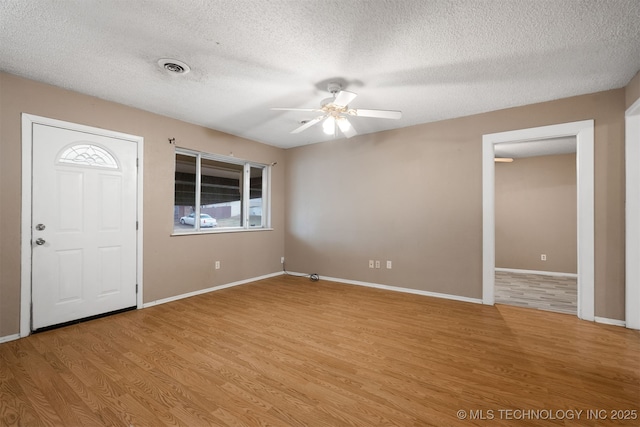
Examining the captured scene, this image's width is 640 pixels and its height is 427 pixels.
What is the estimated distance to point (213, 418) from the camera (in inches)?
62.9

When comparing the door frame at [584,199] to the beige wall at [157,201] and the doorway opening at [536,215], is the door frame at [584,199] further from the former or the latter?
the beige wall at [157,201]

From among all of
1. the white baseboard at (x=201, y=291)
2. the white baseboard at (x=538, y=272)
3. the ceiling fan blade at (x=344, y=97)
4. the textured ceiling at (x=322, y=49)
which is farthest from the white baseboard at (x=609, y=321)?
the white baseboard at (x=201, y=291)

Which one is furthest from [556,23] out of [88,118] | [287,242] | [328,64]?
[287,242]

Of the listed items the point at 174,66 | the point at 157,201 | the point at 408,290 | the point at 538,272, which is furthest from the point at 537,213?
the point at 157,201

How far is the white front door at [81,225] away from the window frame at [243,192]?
65cm

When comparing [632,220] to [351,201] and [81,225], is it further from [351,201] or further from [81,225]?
[81,225]

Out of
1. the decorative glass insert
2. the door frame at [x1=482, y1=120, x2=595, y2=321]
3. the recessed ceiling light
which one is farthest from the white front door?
the door frame at [x1=482, y1=120, x2=595, y2=321]

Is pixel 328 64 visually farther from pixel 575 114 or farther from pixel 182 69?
pixel 575 114

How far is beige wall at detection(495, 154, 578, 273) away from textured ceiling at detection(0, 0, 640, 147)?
3.19 metres

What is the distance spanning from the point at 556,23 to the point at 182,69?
118 inches

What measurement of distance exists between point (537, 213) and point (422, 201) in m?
3.41

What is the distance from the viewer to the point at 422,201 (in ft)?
13.6

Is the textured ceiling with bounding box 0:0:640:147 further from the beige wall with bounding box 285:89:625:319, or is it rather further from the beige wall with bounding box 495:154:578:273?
the beige wall with bounding box 495:154:578:273

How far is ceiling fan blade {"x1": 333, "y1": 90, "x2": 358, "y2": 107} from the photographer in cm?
241
